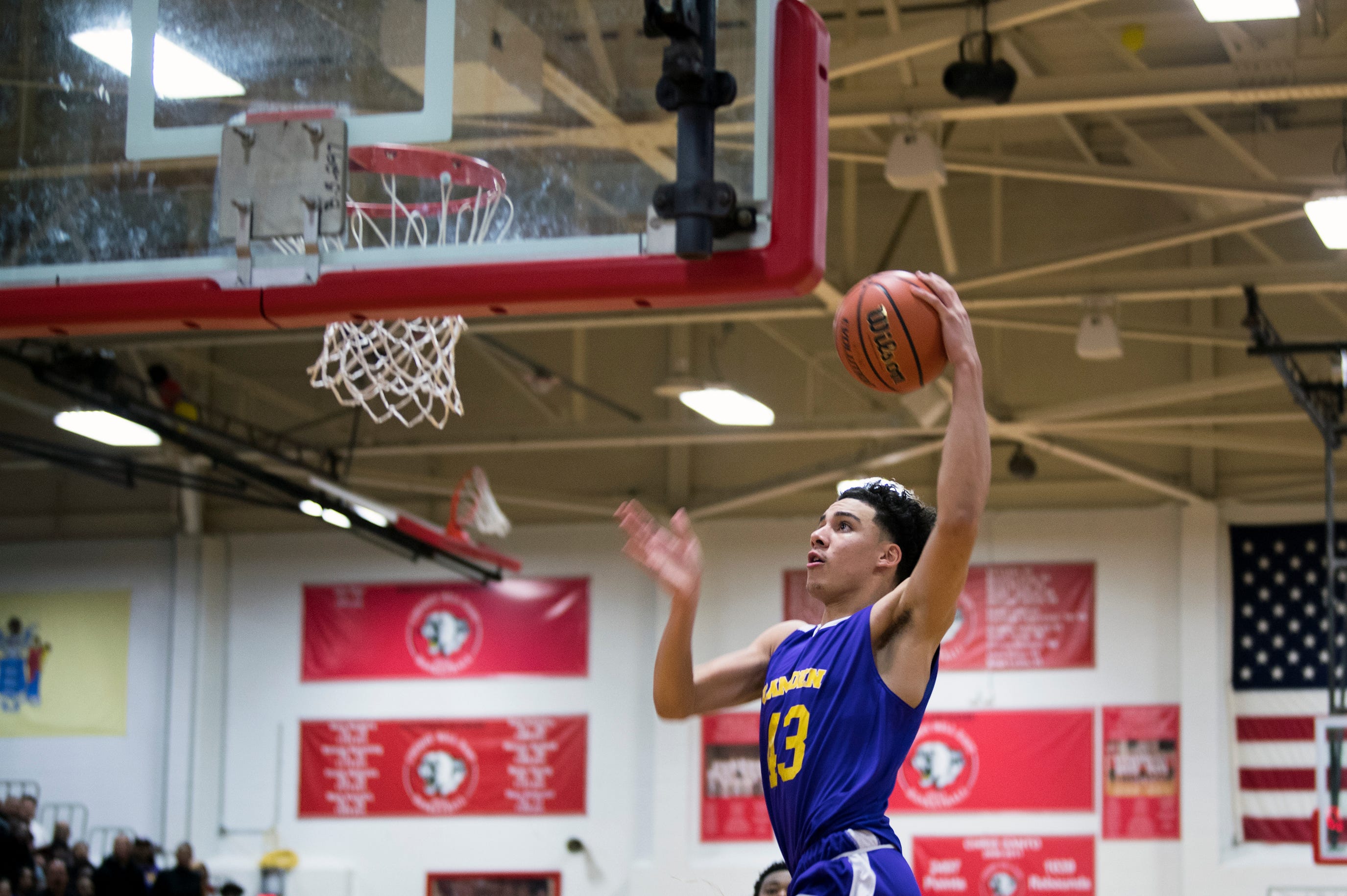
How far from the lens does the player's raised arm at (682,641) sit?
137 inches

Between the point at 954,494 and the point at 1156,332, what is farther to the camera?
the point at 1156,332

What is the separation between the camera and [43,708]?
17.8 m

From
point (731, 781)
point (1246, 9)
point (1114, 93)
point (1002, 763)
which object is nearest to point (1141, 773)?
point (1002, 763)

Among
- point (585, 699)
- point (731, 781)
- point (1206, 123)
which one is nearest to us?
point (1206, 123)

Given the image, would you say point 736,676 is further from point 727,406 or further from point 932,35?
point 727,406

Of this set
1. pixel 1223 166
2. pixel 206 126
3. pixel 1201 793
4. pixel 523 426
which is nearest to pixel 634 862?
pixel 523 426

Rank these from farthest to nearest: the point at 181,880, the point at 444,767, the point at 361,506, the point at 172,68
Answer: the point at 444,767 < the point at 181,880 < the point at 361,506 < the point at 172,68

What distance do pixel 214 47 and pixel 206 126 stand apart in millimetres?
241

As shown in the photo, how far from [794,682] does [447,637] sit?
14077mm

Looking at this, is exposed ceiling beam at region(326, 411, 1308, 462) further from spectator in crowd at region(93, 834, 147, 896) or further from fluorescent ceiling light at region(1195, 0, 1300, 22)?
fluorescent ceiling light at region(1195, 0, 1300, 22)

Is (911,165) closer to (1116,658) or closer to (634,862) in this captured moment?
(1116,658)

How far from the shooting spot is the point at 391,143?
12.9 feet

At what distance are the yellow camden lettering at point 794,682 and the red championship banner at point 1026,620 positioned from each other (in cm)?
1250

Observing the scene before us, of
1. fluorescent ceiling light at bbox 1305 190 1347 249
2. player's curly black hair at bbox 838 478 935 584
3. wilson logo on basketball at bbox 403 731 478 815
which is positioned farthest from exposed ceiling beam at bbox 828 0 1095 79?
wilson logo on basketball at bbox 403 731 478 815
